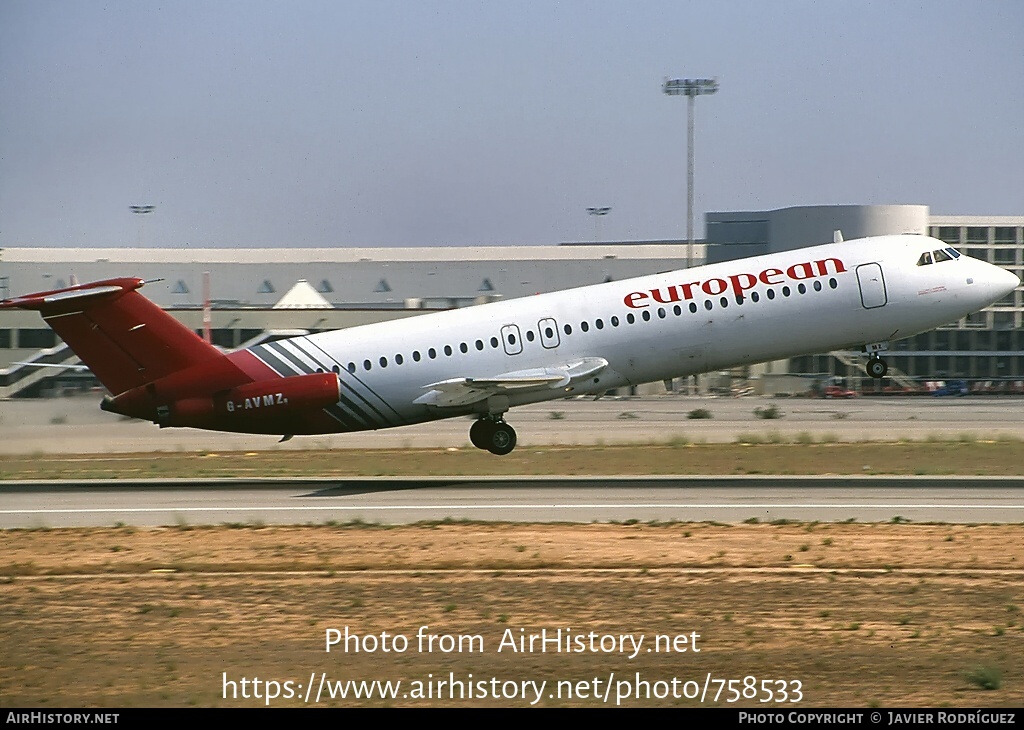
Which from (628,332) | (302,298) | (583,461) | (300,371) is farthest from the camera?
(302,298)

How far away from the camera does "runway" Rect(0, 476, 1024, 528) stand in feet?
86.2

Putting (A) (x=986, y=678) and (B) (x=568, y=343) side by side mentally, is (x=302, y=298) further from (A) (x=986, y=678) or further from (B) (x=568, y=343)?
(A) (x=986, y=678)

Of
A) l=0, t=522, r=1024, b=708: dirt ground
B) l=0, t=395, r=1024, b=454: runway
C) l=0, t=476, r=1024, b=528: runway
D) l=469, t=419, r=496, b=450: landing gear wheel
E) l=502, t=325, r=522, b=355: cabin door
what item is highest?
l=502, t=325, r=522, b=355: cabin door

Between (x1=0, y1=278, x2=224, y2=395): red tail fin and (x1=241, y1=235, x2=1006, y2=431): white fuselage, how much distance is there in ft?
7.27

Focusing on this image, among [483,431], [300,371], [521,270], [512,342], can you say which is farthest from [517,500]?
[521,270]

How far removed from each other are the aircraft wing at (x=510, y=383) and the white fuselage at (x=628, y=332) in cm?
16

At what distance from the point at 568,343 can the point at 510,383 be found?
206 centimetres

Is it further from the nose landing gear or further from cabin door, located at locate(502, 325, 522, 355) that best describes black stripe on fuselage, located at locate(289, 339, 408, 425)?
the nose landing gear

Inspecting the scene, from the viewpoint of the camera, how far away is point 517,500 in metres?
28.9

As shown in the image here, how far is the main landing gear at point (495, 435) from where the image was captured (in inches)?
1391

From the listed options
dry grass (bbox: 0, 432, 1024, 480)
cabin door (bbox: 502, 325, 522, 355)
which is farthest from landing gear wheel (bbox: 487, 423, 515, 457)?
cabin door (bbox: 502, 325, 522, 355)

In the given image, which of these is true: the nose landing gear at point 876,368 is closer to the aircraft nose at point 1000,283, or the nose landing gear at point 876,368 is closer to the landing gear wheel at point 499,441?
the aircraft nose at point 1000,283

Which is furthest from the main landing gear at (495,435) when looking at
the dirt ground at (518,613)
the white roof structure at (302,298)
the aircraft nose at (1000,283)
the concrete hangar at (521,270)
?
the white roof structure at (302,298)
